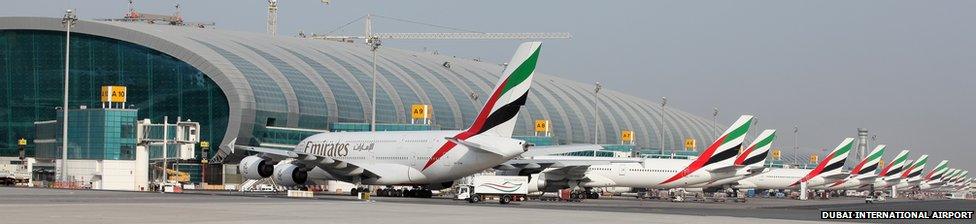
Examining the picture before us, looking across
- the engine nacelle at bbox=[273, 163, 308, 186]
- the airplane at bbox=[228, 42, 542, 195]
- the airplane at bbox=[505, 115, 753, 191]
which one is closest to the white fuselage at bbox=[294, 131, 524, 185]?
the airplane at bbox=[228, 42, 542, 195]

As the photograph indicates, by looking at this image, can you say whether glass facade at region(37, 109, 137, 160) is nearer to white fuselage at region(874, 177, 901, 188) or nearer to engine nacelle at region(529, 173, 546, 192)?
engine nacelle at region(529, 173, 546, 192)

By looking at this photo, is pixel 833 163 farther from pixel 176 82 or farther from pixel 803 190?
pixel 176 82

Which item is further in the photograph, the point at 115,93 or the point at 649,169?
the point at 649,169

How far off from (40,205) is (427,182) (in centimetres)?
2930

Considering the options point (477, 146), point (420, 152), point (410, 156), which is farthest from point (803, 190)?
point (477, 146)

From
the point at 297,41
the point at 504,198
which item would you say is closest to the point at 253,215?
the point at 504,198

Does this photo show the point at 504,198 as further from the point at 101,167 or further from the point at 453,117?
the point at 453,117

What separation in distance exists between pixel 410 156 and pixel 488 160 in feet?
21.7

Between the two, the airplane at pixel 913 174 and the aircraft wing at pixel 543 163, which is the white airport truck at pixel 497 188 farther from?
the airplane at pixel 913 174

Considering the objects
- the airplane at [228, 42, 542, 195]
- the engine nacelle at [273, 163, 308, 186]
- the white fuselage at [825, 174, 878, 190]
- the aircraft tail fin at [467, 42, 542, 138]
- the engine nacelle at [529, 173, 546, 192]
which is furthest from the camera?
the white fuselage at [825, 174, 878, 190]

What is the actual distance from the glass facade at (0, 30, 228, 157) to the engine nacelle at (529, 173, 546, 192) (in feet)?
146

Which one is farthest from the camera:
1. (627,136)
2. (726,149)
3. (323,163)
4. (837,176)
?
(627,136)

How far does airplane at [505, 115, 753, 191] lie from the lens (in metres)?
89.4

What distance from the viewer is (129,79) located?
119 metres
